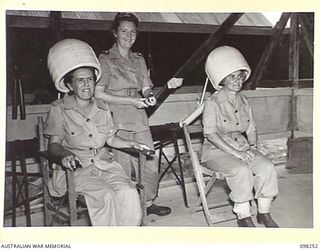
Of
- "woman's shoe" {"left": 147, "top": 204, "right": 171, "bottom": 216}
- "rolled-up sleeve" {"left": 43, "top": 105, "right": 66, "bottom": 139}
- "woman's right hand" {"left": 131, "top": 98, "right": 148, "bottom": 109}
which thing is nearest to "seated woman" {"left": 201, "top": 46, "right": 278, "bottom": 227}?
"woman's right hand" {"left": 131, "top": 98, "right": 148, "bottom": 109}

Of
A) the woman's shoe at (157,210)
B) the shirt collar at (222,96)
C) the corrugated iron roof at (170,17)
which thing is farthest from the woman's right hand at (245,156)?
the corrugated iron roof at (170,17)

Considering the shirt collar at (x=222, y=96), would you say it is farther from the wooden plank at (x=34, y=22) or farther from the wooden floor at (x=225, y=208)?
the wooden plank at (x=34, y=22)

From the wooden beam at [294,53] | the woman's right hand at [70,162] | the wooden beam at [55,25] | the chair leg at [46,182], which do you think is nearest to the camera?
the woman's right hand at [70,162]

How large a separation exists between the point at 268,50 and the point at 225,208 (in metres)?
1.36

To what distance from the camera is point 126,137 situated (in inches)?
71.9

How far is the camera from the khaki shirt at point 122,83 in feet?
5.92

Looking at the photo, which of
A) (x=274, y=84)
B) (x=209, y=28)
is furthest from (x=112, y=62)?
(x=274, y=84)

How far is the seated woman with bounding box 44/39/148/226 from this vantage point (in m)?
1.50

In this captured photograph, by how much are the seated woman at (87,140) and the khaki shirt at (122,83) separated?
0.39ft

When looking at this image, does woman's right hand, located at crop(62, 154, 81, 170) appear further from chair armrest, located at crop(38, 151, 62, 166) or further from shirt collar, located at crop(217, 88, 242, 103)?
shirt collar, located at crop(217, 88, 242, 103)

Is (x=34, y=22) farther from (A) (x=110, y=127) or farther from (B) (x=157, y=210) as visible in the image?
(B) (x=157, y=210)

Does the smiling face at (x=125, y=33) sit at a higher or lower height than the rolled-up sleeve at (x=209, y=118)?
higher

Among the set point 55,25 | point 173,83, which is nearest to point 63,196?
point 173,83

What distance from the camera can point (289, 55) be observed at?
3281 mm
